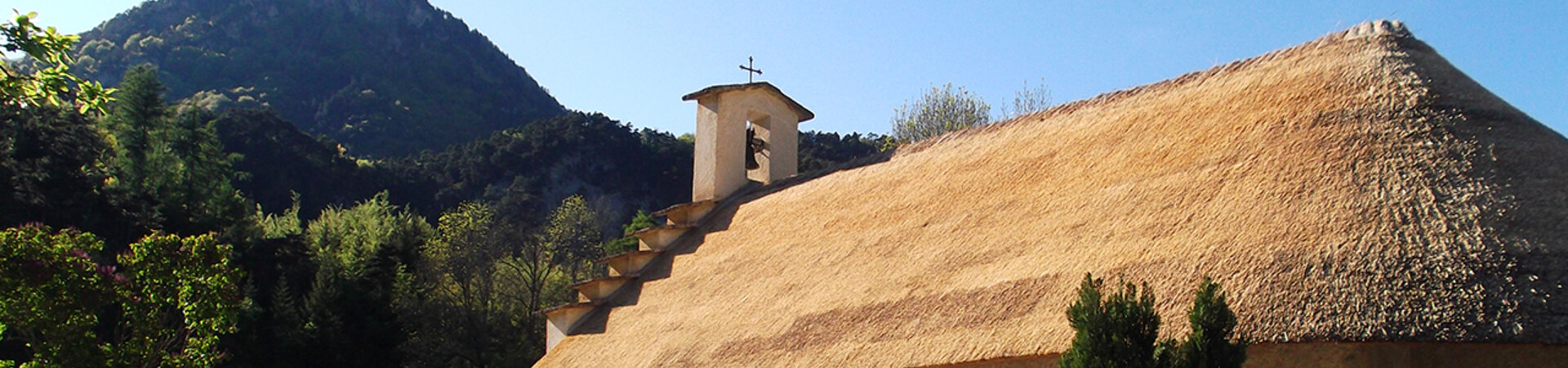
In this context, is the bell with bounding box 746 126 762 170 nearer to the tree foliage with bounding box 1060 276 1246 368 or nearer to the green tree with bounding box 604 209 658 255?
the tree foliage with bounding box 1060 276 1246 368

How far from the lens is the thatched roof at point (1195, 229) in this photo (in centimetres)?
760

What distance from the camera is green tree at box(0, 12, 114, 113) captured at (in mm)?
8117

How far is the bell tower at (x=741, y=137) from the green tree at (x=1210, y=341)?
30.8ft

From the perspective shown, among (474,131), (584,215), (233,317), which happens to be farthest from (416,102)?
(233,317)

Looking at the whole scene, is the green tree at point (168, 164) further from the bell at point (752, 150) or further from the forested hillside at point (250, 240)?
the bell at point (752, 150)

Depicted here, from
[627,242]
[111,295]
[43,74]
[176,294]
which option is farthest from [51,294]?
[627,242]

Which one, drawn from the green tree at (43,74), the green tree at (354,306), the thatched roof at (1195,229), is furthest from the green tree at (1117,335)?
the green tree at (354,306)

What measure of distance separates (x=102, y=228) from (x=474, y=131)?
55.8 m

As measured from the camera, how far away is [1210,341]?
23.2 ft

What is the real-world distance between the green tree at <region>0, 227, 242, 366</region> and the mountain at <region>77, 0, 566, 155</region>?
64.6 m

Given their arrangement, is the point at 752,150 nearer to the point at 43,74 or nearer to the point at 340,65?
the point at 43,74

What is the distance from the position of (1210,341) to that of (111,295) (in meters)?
12.9

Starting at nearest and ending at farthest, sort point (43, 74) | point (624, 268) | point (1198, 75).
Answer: point (43, 74), point (1198, 75), point (624, 268)

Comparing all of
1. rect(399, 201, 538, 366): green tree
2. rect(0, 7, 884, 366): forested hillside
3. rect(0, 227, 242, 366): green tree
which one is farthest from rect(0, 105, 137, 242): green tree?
rect(0, 227, 242, 366): green tree
